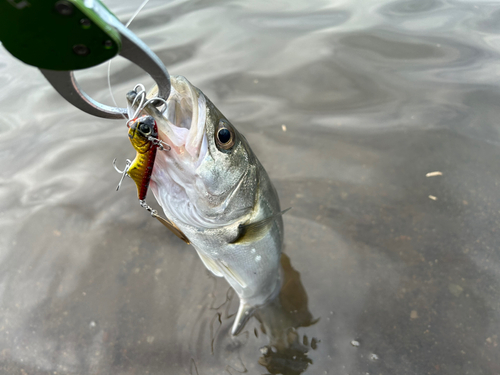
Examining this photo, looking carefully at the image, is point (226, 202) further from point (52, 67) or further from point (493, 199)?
point (493, 199)

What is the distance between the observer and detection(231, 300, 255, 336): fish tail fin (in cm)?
249

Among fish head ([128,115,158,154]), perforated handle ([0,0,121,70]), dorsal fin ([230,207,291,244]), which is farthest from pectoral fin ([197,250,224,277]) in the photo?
perforated handle ([0,0,121,70])

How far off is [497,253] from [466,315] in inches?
27.2

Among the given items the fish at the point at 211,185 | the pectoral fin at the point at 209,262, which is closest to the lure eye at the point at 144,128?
the fish at the point at 211,185

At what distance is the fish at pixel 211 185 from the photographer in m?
1.46

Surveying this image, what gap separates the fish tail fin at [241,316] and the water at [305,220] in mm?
95

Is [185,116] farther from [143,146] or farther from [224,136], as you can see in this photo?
[143,146]

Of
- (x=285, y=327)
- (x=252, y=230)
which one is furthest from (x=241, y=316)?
(x=252, y=230)

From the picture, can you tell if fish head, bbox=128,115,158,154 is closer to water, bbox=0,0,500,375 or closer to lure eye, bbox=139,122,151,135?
lure eye, bbox=139,122,151,135

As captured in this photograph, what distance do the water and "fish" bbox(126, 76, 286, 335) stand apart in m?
0.93

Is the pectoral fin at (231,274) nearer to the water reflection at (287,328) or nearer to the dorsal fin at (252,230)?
the dorsal fin at (252,230)

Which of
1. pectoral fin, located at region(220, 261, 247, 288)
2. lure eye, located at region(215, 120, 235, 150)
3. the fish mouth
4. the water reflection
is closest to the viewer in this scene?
the fish mouth

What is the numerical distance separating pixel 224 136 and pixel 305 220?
1864 millimetres

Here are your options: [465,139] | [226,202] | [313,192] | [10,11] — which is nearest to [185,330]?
[226,202]
